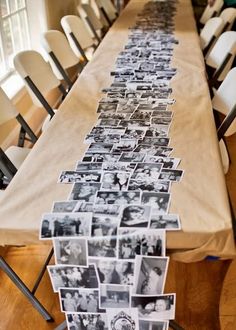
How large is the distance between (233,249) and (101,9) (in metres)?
4.12

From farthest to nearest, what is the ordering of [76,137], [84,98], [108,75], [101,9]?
[101,9] < [108,75] < [84,98] < [76,137]

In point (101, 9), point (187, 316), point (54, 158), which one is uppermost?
point (54, 158)

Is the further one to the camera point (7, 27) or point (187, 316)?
point (7, 27)

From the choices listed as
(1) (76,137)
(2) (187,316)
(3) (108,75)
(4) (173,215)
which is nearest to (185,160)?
(4) (173,215)

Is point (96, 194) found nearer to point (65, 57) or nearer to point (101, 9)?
point (65, 57)

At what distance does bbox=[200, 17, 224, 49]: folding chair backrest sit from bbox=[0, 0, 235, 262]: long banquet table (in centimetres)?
121

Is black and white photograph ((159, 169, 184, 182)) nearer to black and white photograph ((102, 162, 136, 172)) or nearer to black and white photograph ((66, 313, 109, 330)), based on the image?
black and white photograph ((102, 162, 136, 172))

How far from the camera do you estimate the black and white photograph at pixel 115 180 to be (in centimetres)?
131

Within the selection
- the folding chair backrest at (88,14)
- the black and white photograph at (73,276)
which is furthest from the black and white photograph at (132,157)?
the folding chair backrest at (88,14)

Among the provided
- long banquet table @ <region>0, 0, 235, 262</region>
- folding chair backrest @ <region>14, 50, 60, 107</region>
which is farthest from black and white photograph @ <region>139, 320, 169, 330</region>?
folding chair backrest @ <region>14, 50, 60, 107</region>

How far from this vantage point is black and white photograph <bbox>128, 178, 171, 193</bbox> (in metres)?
1.29

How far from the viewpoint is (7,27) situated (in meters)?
3.12

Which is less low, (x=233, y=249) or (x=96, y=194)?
(x=96, y=194)

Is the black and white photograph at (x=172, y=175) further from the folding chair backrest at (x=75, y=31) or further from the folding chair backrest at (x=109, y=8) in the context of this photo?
the folding chair backrest at (x=109, y=8)
